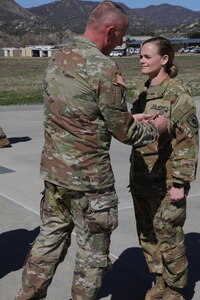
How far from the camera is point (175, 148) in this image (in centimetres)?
337

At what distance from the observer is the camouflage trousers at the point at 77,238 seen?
2961 mm

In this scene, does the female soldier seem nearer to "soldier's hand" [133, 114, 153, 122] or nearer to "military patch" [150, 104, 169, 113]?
"military patch" [150, 104, 169, 113]

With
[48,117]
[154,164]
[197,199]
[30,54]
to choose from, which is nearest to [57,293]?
[154,164]

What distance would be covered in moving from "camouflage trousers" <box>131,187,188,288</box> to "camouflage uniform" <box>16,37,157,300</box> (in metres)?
0.54

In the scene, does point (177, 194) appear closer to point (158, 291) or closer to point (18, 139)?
Result: point (158, 291)

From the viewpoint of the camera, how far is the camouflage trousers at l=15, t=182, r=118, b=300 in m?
2.96

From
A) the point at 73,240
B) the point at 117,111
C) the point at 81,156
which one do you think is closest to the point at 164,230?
the point at 81,156

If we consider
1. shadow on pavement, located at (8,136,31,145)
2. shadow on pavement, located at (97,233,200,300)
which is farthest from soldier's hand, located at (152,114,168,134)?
shadow on pavement, located at (8,136,31,145)

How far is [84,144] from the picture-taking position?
2.88 metres

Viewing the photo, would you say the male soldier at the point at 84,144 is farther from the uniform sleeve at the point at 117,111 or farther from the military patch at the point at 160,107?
the military patch at the point at 160,107

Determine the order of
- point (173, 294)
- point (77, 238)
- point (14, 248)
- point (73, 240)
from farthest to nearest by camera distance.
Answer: point (73, 240)
point (14, 248)
point (173, 294)
point (77, 238)

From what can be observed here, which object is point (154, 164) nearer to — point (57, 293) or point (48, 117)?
point (48, 117)

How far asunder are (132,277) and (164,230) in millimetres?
756

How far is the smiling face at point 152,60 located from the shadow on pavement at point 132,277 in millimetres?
1503
